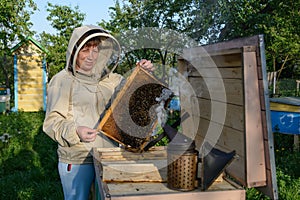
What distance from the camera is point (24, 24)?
Answer: 932 centimetres

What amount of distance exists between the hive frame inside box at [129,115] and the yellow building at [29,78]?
9.21m

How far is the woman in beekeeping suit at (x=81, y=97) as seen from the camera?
1.90 m

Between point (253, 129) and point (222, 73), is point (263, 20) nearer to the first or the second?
point (222, 73)

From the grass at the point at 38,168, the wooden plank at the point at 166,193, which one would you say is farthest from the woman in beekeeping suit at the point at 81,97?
the grass at the point at 38,168

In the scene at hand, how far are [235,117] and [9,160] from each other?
4031 mm

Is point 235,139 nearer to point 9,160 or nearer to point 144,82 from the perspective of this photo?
point 144,82

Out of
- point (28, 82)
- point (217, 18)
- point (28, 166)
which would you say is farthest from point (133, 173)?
point (28, 82)

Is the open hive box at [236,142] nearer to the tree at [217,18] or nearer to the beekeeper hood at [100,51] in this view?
the beekeeper hood at [100,51]

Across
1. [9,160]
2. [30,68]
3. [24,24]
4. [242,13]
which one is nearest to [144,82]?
[9,160]

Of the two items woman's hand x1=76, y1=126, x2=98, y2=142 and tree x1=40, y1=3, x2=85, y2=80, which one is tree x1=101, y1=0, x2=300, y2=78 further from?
woman's hand x1=76, y1=126, x2=98, y2=142

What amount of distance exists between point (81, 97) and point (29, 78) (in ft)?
30.4

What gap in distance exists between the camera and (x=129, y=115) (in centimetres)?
174

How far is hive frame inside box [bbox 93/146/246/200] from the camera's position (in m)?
1.34

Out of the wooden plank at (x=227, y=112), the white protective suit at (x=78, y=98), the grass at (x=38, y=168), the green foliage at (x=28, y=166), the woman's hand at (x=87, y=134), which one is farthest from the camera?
the green foliage at (x=28, y=166)
